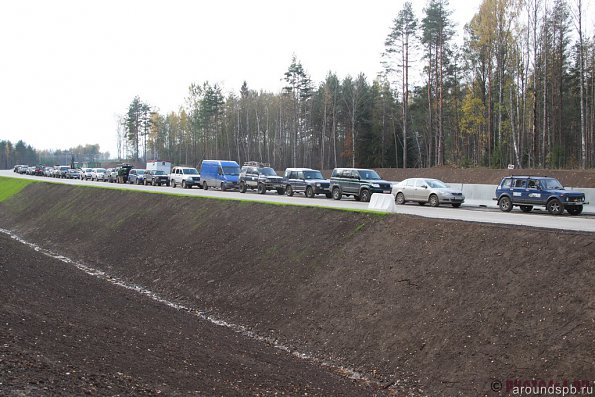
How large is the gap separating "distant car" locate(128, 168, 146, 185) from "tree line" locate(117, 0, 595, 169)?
25.5 meters

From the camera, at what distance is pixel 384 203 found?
2073cm

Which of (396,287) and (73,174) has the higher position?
(73,174)

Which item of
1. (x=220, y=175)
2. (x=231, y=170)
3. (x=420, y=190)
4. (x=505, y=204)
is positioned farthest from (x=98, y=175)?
(x=505, y=204)

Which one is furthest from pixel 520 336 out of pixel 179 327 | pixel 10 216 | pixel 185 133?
pixel 185 133

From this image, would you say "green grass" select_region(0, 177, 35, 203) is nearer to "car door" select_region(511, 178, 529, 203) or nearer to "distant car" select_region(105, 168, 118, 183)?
"distant car" select_region(105, 168, 118, 183)

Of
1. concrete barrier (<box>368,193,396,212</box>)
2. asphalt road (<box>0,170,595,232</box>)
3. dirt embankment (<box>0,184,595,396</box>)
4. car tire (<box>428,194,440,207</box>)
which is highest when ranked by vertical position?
concrete barrier (<box>368,193,396,212</box>)

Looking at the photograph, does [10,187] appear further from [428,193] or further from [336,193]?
[428,193]

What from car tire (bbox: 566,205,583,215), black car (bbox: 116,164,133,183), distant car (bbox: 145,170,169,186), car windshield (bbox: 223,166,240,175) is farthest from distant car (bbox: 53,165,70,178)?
car tire (bbox: 566,205,583,215)

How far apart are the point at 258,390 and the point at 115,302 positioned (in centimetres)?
753

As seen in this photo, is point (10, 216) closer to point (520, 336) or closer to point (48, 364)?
point (48, 364)

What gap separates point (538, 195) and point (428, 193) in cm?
589

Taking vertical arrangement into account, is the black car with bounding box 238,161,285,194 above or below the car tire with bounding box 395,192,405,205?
above

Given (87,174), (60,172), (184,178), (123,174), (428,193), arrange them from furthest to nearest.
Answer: (60,172)
(87,174)
(123,174)
(184,178)
(428,193)

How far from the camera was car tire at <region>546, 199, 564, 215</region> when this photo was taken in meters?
24.9
